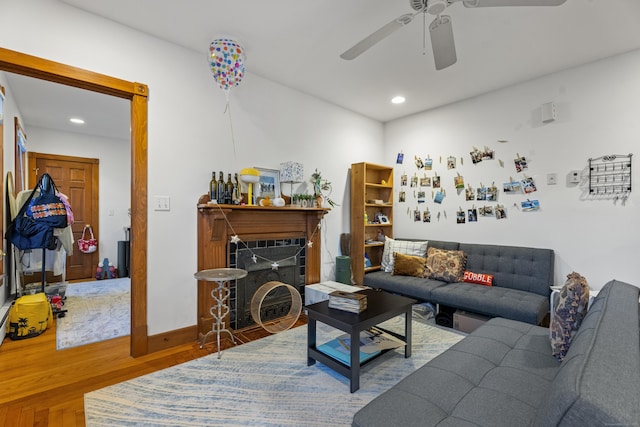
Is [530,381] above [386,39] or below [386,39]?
below

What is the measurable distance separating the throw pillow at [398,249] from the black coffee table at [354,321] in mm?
1458

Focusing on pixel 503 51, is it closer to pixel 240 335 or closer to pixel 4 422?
pixel 240 335

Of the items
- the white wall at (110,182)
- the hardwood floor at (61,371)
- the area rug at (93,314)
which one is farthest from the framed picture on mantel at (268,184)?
the white wall at (110,182)

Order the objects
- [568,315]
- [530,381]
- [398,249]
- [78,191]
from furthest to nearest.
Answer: [78,191] < [398,249] < [568,315] < [530,381]

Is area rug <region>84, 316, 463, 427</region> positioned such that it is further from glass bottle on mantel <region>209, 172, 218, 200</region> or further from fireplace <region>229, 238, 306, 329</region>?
glass bottle on mantel <region>209, 172, 218, 200</region>

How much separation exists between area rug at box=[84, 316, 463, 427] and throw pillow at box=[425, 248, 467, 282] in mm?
1085

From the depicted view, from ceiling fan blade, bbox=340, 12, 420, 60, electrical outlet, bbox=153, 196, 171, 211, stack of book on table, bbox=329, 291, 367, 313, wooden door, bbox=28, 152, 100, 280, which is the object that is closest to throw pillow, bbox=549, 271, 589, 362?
stack of book on table, bbox=329, 291, 367, 313


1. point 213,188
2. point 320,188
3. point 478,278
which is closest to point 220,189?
point 213,188

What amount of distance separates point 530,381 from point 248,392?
5.10ft

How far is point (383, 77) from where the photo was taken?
3.13 meters

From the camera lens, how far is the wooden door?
16.1 ft

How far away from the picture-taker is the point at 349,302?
Result: 2.07 m

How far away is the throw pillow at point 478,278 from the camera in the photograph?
322cm

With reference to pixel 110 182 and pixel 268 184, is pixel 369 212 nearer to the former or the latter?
pixel 268 184
